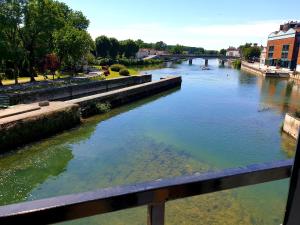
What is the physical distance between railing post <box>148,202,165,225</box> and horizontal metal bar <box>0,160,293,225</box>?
0.03 metres

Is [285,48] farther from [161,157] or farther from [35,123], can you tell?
[35,123]

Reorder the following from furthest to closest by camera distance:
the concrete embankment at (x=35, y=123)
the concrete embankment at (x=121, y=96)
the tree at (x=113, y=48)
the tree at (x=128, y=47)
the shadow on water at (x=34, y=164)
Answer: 1. the tree at (x=128, y=47)
2. the tree at (x=113, y=48)
3. the concrete embankment at (x=121, y=96)
4. the concrete embankment at (x=35, y=123)
5. the shadow on water at (x=34, y=164)

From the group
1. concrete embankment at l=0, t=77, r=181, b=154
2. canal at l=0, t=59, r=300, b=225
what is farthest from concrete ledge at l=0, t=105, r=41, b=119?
canal at l=0, t=59, r=300, b=225

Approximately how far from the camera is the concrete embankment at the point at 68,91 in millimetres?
28497

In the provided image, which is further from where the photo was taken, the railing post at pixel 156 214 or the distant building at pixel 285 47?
the distant building at pixel 285 47

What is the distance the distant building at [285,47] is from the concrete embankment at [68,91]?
4882 centimetres

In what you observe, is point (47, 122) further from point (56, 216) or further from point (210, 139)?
point (56, 216)

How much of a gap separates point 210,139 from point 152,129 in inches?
185

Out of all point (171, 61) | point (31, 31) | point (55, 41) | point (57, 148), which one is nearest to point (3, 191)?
point (57, 148)

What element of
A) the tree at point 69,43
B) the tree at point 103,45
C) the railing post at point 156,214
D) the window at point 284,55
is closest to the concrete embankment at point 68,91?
the tree at point 69,43

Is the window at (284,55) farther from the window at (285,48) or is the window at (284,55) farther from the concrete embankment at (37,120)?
the concrete embankment at (37,120)

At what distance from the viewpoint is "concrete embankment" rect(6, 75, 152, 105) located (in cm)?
2850

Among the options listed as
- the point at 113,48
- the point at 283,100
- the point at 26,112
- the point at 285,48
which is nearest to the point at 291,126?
the point at 26,112

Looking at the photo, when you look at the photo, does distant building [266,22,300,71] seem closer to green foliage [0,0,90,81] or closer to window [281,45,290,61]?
window [281,45,290,61]
